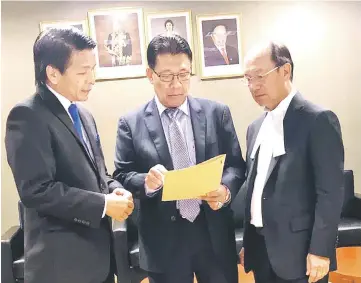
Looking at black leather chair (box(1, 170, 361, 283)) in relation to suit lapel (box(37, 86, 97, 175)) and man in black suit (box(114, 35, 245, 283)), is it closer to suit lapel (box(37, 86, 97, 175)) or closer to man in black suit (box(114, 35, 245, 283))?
man in black suit (box(114, 35, 245, 283))

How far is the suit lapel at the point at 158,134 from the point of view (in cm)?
182

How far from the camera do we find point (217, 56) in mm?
3689

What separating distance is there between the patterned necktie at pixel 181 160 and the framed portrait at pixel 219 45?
1948 millimetres

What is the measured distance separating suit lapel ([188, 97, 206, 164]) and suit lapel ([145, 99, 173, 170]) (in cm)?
13

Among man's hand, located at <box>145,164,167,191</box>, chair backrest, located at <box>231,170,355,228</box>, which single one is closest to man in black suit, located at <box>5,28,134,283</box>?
man's hand, located at <box>145,164,167,191</box>

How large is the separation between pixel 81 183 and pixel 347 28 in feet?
10.3

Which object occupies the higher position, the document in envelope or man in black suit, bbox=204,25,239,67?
man in black suit, bbox=204,25,239,67

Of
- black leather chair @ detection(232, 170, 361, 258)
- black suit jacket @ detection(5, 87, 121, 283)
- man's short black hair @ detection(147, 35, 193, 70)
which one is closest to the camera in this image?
black suit jacket @ detection(5, 87, 121, 283)

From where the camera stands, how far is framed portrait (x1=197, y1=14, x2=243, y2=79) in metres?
3.66

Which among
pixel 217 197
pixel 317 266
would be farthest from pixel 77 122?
pixel 317 266

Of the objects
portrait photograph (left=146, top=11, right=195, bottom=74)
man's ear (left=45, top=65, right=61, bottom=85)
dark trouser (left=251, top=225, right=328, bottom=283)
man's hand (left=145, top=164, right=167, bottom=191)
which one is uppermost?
portrait photograph (left=146, top=11, right=195, bottom=74)

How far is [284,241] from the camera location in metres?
1.71

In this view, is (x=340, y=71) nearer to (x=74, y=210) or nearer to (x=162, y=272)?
(x=162, y=272)

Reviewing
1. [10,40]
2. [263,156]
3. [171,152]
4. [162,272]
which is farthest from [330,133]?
[10,40]
